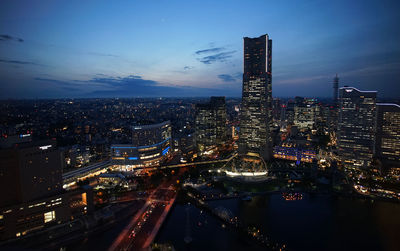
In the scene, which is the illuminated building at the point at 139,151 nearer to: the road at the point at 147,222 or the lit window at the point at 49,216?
the road at the point at 147,222

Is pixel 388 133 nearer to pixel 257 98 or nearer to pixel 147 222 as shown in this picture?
pixel 257 98

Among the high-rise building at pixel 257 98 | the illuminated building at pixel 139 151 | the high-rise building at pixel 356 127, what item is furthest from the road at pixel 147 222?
the high-rise building at pixel 356 127

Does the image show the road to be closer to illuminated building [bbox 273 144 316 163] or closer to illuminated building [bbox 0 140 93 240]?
illuminated building [bbox 0 140 93 240]

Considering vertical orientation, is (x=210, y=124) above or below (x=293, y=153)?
above

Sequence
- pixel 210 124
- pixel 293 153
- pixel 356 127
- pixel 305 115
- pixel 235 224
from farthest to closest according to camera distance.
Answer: pixel 305 115
pixel 210 124
pixel 293 153
pixel 356 127
pixel 235 224

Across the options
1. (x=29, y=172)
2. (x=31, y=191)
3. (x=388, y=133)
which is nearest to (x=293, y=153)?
(x=388, y=133)

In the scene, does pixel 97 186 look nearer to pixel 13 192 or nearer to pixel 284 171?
pixel 13 192

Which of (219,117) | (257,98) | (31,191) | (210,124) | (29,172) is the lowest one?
(31,191)
